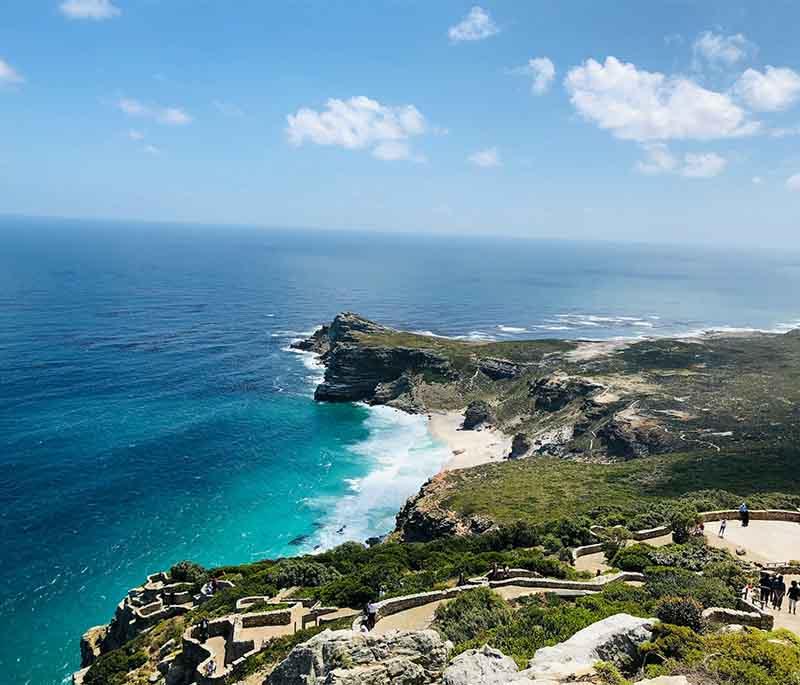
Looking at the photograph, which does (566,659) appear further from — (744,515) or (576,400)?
(576,400)

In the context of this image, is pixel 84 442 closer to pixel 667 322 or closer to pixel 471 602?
pixel 471 602

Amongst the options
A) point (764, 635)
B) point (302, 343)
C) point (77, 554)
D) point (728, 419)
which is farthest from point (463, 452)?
point (764, 635)

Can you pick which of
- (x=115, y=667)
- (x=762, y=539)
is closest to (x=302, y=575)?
(x=115, y=667)

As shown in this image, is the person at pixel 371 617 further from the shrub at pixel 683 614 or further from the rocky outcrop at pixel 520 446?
the rocky outcrop at pixel 520 446

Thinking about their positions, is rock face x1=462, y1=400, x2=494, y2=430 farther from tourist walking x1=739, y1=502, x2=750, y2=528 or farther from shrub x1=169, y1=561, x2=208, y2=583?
shrub x1=169, y1=561, x2=208, y2=583

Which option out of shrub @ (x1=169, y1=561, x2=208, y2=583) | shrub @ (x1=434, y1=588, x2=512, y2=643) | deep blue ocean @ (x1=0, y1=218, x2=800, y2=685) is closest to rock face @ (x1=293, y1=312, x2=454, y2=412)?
deep blue ocean @ (x1=0, y1=218, x2=800, y2=685)

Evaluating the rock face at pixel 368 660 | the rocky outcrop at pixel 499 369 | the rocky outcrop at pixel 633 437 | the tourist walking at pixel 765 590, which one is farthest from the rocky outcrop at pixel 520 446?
the rock face at pixel 368 660
